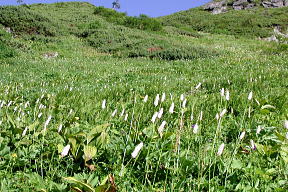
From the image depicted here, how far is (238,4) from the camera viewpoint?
7238 centimetres

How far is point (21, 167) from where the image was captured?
2670mm

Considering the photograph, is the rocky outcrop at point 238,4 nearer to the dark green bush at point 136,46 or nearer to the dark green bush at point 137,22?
the dark green bush at point 137,22

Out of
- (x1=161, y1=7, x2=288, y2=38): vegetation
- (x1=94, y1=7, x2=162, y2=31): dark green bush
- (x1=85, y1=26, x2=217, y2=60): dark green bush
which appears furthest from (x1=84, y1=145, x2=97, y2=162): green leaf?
(x1=161, y1=7, x2=288, y2=38): vegetation

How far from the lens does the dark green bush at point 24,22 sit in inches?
1048

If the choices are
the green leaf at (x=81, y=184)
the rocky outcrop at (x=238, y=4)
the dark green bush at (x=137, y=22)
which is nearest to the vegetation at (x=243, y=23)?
the rocky outcrop at (x=238, y=4)

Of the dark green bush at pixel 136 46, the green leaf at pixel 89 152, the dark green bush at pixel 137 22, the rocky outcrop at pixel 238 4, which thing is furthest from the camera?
the rocky outcrop at pixel 238 4

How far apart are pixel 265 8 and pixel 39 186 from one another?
73.0 m

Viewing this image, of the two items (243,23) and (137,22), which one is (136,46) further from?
(243,23)

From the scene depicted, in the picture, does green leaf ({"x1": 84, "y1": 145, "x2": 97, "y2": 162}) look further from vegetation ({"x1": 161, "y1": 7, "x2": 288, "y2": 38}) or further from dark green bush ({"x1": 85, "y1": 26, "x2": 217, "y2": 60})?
vegetation ({"x1": 161, "y1": 7, "x2": 288, "y2": 38})

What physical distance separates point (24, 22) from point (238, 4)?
58664mm

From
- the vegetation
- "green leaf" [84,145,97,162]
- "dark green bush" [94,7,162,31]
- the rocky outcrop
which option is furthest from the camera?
the rocky outcrop

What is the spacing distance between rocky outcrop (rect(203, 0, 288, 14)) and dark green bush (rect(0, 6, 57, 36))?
51165mm

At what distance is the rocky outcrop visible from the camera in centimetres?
6835

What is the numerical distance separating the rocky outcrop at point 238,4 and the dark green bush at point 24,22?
51.2m
